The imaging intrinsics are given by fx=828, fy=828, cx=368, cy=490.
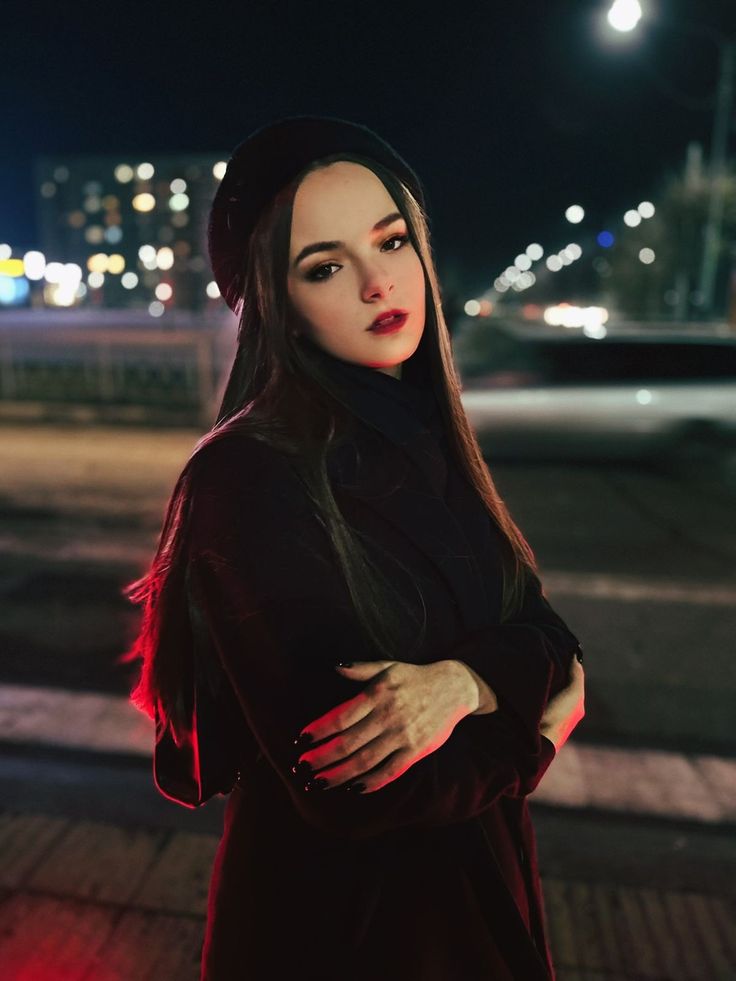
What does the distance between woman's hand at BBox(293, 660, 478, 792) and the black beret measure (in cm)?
68

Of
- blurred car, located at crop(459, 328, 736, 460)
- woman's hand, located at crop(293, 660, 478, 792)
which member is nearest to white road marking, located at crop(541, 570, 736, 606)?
blurred car, located at crop(459, 328, 736, 460)

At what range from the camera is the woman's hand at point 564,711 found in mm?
1222

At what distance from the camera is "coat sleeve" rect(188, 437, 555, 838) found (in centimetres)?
98

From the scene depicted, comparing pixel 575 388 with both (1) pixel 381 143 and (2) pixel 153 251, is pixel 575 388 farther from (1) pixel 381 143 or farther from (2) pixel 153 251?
(2) pixel 153 251

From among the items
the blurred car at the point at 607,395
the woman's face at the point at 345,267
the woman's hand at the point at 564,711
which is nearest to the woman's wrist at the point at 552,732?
the woman's hand at the point at 564,711

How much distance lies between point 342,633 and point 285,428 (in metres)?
0.30

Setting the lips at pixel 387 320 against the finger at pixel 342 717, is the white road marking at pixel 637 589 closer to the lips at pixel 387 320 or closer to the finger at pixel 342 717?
the lips at pixel 387 320

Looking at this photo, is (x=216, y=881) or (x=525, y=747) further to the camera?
(x=216, y=881)

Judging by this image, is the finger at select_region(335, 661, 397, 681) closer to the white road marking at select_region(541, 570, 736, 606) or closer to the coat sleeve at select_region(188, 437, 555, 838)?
the coat sleeve at select_region(188, 437, 555, 838)

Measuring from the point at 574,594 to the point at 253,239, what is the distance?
15.7ft

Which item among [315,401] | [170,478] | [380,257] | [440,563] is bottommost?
[170,478]

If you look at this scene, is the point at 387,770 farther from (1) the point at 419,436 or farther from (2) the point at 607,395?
(2) the point at 607,395

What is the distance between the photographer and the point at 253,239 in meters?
1.22

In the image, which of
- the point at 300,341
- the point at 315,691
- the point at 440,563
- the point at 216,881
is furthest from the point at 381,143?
the point at 216,881
